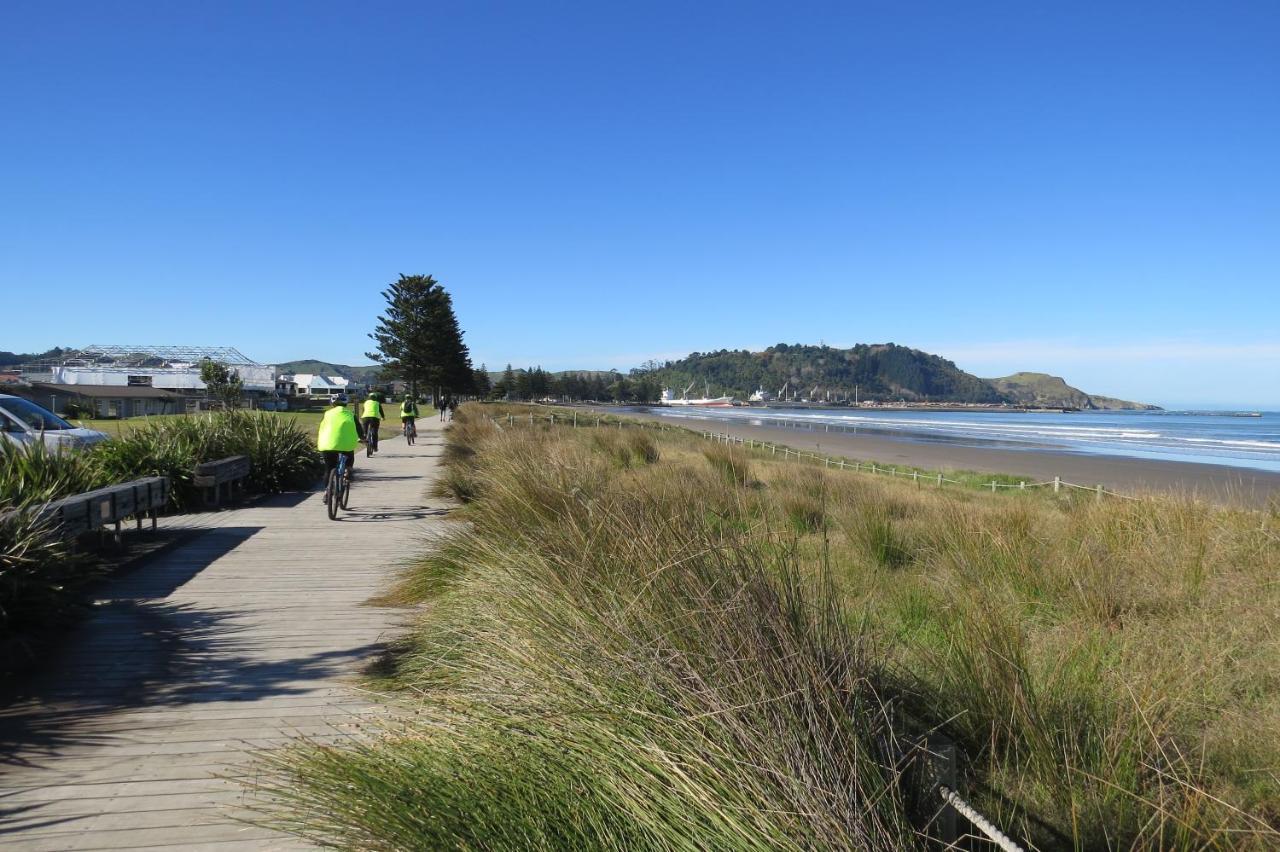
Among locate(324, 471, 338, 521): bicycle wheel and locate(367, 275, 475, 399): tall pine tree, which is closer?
locate(324, 471, 338, 521): bicycle wheel

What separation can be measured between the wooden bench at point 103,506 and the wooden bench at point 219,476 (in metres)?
1.36

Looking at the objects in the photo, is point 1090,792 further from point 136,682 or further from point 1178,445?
point 1178,445

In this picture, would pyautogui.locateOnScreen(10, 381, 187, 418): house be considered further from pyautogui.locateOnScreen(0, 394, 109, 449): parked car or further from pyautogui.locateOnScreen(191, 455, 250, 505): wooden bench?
pyautogui.locateOnScreen(191, 455, 250, 505): wooden bench

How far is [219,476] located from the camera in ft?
33.3

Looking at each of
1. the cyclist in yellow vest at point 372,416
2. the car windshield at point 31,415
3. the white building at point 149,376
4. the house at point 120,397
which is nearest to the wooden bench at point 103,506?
the car windshield at point 31,415

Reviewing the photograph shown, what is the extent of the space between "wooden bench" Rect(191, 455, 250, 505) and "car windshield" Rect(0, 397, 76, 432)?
3.39 meters

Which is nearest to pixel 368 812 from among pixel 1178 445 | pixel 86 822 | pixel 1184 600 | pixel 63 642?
pixel 86 822

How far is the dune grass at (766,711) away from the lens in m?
2.03

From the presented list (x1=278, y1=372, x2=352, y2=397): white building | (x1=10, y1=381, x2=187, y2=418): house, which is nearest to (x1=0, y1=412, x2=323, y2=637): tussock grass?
(x1=10, y1=381, x2=187, y2=418): house

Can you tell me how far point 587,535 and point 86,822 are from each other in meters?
2.24

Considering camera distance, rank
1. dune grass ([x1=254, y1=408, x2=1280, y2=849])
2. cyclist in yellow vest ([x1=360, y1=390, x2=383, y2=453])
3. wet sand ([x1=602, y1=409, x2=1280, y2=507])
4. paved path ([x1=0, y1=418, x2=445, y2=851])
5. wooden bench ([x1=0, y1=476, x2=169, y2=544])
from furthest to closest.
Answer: wet sand ([x1=602, y1=409, x2=1280, y2=507]) < cyclist in yellow vest ([x1=360, y1=390, x2=383, y2=453]) < wooden bench ([x1=0, y1=476, x2=169, y2=544]) < paved path ([x1=0, y1=418, x2=445, y2=851]) < dune grass ([x1=254, y1=408, x2=1280, y2=849])

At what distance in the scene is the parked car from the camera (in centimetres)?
1118

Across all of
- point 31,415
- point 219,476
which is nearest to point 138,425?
point 31,415

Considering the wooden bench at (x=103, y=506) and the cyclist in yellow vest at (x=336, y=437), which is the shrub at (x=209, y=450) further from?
the cyclist in yellow vest at (x=336, y=437)
